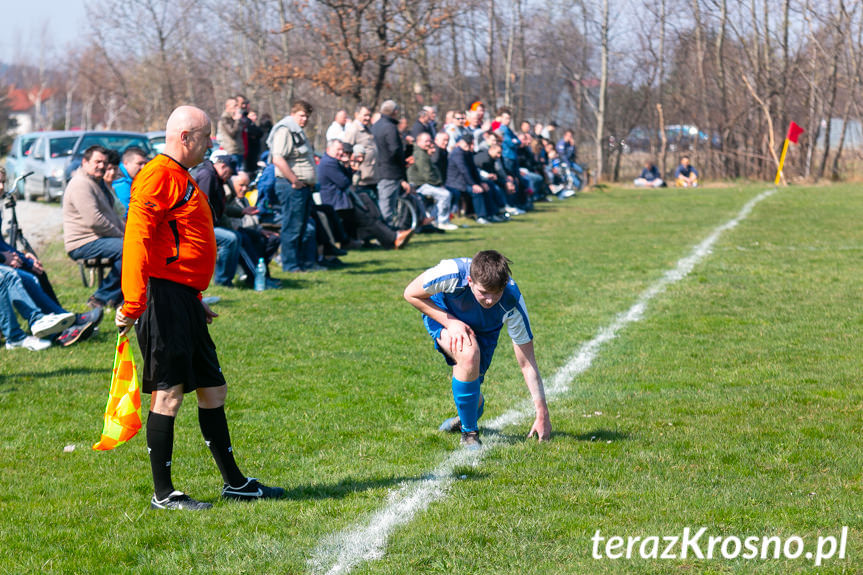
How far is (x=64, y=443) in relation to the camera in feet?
19.6

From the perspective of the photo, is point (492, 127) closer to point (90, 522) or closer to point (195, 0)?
point (195, 0)

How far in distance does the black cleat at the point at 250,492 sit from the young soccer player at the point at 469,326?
4.03 ft

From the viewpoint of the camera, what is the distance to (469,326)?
18.5 feet

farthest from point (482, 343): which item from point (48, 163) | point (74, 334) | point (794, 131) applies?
point (794, 131)

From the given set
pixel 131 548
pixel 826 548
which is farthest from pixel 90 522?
pixel 826 548

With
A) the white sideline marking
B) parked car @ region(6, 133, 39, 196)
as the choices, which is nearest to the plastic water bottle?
the white sideline marking

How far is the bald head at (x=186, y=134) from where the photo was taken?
452cm

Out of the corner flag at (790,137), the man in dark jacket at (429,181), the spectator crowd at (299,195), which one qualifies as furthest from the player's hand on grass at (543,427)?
the corner flag at (790,137)

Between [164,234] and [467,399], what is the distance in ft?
6.42

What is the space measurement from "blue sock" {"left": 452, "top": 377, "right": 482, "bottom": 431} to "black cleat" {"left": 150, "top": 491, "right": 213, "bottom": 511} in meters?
1.56

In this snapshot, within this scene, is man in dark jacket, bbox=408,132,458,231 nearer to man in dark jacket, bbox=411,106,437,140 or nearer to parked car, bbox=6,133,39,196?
man in dark jacket, bbox=411,106,437,140

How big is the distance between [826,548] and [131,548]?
2.87 meters

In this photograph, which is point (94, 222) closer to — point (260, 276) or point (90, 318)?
point (90, 318)

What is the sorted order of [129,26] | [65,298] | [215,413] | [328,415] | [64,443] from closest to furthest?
[215,413] < [64,443] < [328,415] < [65,298] < [129,26]
